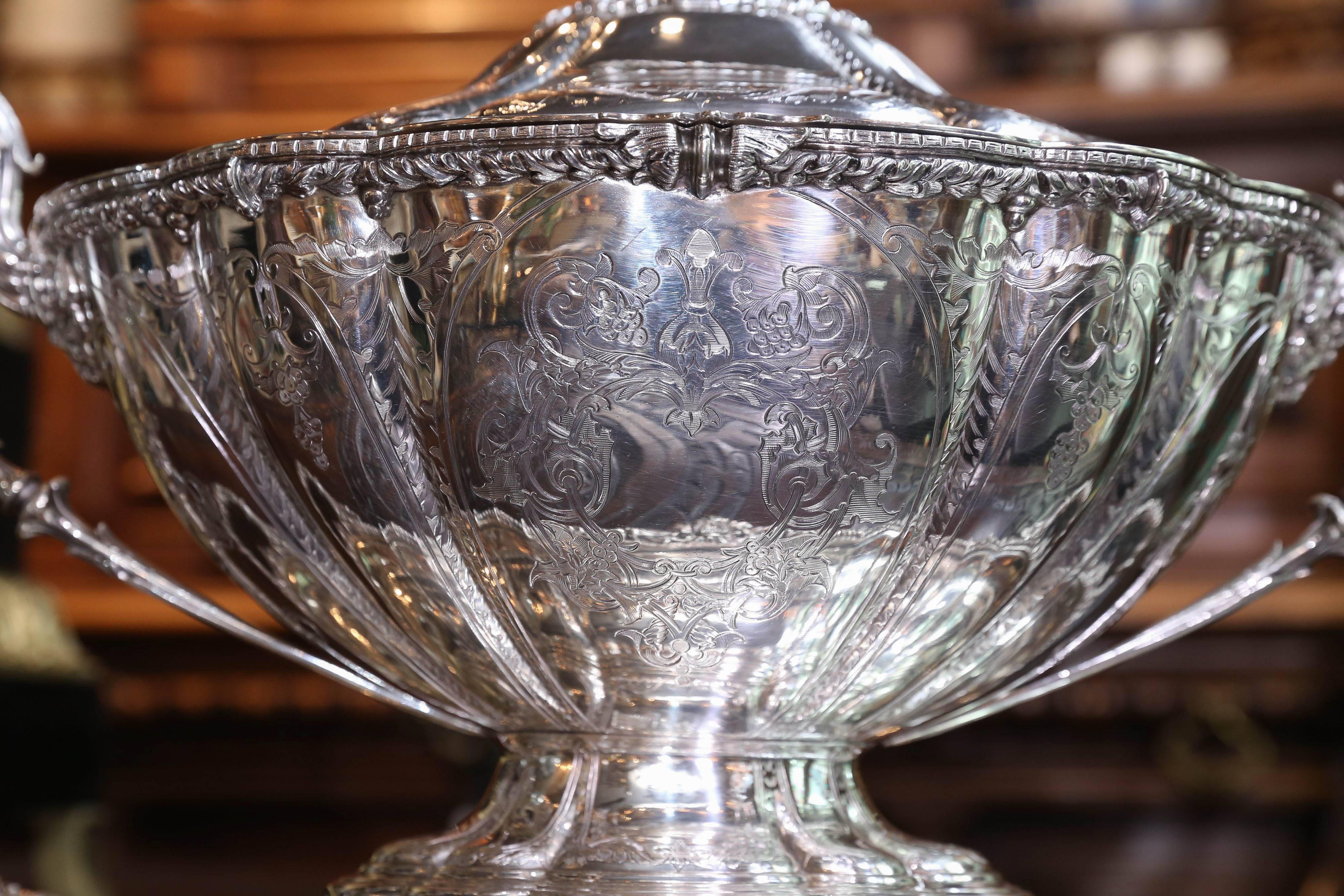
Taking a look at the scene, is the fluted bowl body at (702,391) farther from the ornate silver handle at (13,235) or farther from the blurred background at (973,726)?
the blurred background at (973,726)

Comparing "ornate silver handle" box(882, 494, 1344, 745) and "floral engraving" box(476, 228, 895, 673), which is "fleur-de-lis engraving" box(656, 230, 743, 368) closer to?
"floral engraving" box(476, 228, 895, 673)

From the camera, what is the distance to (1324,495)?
335 millimetres

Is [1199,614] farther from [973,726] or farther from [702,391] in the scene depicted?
[973,726]

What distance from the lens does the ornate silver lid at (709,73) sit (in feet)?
0.93

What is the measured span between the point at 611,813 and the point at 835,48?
174 mm

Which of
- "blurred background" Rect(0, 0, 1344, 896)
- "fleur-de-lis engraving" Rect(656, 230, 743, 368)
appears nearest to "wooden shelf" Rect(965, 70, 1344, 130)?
"blurred background" Rect(0, 0, 1344, 896)

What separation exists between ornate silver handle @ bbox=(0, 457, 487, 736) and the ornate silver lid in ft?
0.39

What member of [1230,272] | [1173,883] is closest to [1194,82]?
[1173,883]

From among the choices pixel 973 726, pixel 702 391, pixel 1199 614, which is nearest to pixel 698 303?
pixel 702 391

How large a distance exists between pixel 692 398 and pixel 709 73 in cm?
9

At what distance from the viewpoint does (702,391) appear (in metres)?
0.25

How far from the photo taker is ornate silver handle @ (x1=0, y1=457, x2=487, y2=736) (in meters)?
0.33

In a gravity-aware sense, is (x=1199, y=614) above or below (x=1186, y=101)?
below

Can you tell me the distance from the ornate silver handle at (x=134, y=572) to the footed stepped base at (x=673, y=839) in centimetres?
3
